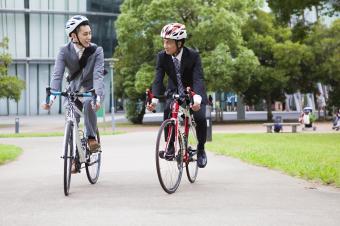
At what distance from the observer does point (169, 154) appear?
23.2 ft

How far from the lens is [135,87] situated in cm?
3988

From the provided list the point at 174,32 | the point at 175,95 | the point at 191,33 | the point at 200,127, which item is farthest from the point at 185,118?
the point at 191,33

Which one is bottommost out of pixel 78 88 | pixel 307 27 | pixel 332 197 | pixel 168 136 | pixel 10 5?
pixel 332 197

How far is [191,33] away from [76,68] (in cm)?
3150

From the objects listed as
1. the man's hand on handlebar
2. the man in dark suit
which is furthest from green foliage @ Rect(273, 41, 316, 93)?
the man's hand on handlebar

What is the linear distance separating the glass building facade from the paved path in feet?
184

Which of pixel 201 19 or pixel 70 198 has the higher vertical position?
pixel 201 19

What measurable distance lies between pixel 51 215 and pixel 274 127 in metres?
25.3

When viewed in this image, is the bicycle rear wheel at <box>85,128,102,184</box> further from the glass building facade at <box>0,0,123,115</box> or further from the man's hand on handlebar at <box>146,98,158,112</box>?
the glass building facade at <box>0,0,123,115</box>

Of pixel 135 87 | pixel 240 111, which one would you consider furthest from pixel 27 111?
pixel 135 87

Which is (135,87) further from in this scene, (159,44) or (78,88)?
(78,88)

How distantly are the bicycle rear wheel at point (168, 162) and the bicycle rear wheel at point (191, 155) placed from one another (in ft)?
1.11

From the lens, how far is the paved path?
531 centimetres

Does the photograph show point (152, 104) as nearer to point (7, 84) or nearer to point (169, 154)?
point (169, 154)
